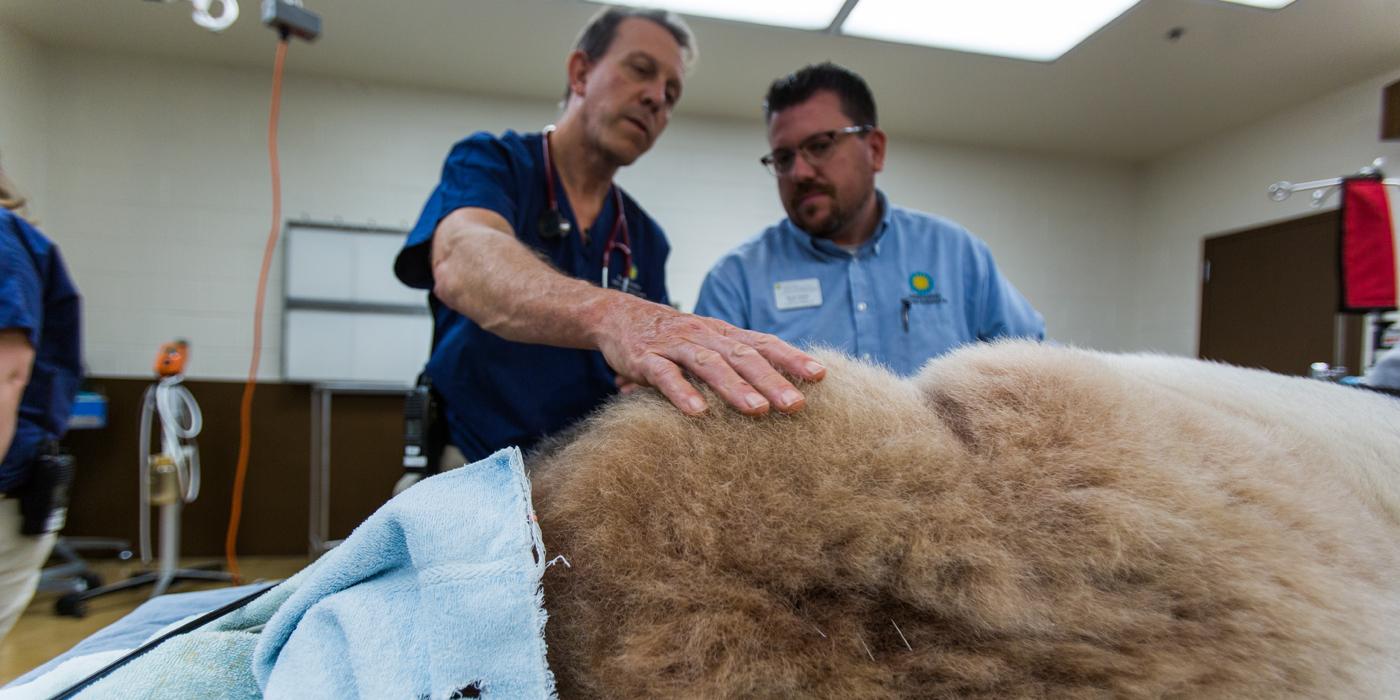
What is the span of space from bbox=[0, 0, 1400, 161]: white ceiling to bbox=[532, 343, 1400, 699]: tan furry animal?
119 inches

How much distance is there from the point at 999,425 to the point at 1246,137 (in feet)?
16.5

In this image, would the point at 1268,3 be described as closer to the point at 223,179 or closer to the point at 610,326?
the point at 610,326

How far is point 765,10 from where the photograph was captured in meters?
3.06

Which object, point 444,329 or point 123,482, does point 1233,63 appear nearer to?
point 444,329

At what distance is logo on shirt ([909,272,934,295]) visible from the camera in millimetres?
1454

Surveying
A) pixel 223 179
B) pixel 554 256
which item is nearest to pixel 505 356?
pixel 554 256

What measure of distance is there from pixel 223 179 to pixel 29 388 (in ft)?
9.66

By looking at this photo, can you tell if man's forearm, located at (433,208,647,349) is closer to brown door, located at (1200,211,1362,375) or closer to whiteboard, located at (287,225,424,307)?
whiteboard, located at (287,225,424,307)

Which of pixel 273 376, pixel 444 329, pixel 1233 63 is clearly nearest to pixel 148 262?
pixel 273 376

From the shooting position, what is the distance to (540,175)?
1.26 meters

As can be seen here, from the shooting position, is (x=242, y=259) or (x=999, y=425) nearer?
(x=999, y=425)

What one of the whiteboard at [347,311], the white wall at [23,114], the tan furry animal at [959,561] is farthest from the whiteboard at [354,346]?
the tan furry animal at [959,561]

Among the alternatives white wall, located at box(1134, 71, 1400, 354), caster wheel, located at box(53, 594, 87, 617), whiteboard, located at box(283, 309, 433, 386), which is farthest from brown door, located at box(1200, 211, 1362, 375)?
caster wheel, located at box(53, 594, 87, 617)

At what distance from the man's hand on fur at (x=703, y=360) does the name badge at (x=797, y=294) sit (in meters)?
0.93
